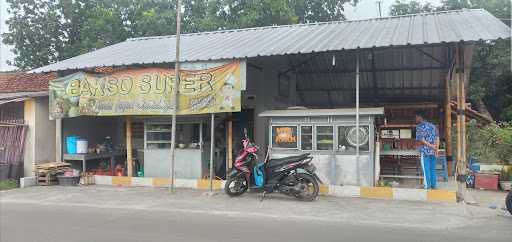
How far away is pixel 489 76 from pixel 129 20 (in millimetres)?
20123

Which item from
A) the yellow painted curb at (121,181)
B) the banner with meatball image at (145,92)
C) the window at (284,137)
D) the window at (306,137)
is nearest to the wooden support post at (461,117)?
the window at (306,137)

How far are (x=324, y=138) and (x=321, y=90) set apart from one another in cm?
569

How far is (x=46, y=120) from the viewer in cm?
1331

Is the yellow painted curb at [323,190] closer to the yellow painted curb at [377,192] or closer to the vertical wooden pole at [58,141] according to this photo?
the yellow painted curb at [377,192]

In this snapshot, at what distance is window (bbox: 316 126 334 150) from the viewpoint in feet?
34.8

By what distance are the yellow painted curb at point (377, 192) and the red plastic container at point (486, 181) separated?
12.0ft

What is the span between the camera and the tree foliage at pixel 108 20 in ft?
77.6

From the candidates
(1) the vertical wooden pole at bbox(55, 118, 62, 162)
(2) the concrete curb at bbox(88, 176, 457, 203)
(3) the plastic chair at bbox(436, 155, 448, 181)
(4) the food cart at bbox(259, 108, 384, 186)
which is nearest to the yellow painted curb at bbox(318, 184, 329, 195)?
(2) the concrete curb at bbox(88, 176, 457, 203)

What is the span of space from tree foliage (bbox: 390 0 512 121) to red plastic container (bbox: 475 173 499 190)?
11.6 metres

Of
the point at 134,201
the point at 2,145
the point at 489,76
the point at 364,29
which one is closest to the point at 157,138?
the point at 134,201

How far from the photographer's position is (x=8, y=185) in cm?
1230

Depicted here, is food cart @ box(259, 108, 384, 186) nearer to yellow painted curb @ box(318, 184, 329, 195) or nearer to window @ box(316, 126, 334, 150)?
window @ box(316, 126, 334, 150)

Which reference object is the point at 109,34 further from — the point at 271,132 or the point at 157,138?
the point at 271,132

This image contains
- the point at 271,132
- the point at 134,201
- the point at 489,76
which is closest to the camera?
the point at 134,201
